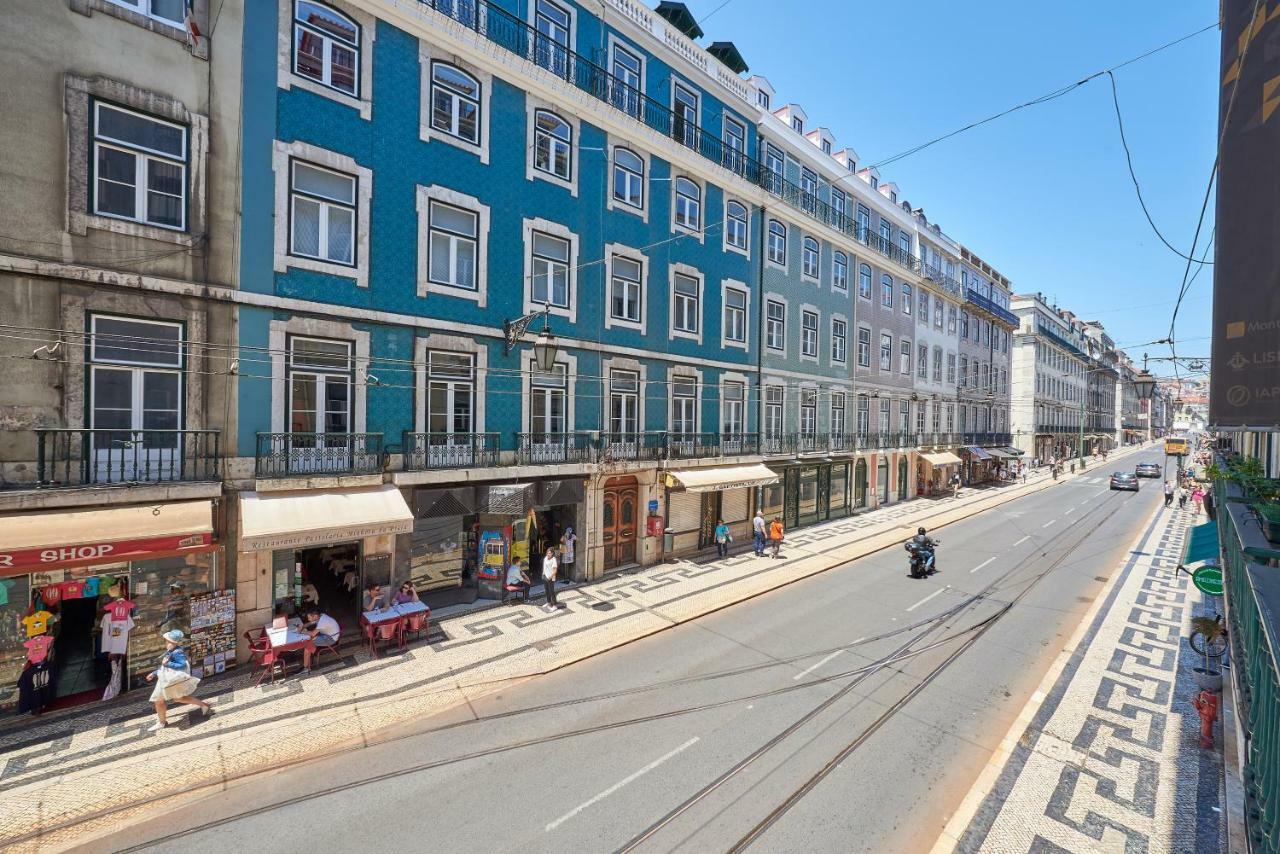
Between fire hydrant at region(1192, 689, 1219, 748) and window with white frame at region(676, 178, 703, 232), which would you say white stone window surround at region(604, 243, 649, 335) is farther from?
fire hydrant at region(1192, 689, 1219, 748)

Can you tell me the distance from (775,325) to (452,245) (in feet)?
50.6

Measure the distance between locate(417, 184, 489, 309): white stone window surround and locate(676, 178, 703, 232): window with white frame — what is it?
27.7ft

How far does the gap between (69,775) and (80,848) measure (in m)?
2.13

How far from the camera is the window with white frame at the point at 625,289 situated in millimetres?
18484

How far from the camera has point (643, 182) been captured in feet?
63.6

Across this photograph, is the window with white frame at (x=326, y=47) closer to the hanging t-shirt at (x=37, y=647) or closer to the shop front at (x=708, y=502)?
the hanging t-shirt at (x=37, y=647)

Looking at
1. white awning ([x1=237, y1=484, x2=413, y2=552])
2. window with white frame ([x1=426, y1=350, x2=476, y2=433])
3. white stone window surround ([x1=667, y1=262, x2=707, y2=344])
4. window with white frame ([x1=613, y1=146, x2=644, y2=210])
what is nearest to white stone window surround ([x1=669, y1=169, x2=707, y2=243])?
white stone window surround ([x1=667, y1=262, x2=707, y2=344])

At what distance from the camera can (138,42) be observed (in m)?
10.5

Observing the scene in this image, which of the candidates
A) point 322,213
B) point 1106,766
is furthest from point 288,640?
point 1106,766

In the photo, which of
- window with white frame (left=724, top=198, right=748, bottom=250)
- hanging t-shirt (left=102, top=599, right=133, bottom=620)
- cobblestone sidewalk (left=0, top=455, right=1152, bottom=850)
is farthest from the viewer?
window with white frame (left=724, top=198, right=748, bottom=250)

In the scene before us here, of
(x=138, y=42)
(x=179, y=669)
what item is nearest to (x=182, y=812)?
(x=179, y=669)

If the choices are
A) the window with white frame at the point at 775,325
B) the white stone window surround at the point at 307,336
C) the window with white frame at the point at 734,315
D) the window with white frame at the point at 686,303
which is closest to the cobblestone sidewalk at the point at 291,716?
the white stone window surround at the point at 307,336

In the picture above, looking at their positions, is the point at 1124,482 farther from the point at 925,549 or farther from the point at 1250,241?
the point at 1250,241

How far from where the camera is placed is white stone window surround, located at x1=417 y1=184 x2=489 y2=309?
14.1 metres
